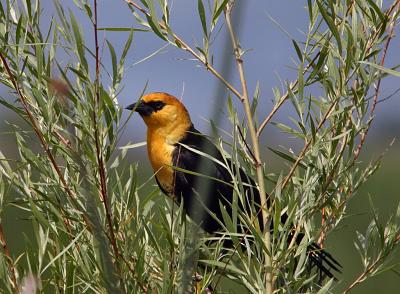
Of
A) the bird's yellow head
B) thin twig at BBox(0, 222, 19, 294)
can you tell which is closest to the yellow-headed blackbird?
the bird's yellow head

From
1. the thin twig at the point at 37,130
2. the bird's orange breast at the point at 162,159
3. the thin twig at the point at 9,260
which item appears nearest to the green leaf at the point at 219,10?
the thin twig at the point at 37,130

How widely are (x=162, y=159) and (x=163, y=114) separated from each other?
18cm

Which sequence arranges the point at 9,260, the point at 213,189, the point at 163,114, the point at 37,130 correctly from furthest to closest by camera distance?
the point at 163,114
the point at 213,189
the point at 9,260
the point at 37,130

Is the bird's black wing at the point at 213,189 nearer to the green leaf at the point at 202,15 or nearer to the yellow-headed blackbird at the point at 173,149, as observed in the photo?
the yellow-headed blackbird at the point at 173,149

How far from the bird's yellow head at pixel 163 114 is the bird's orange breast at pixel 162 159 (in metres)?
0.04

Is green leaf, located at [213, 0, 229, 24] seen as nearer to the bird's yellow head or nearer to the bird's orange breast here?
the bird's orange breast

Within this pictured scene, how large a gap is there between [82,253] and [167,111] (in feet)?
3.33

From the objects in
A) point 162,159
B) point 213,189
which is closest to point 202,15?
point 213,189

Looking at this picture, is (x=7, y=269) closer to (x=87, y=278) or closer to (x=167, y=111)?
(x=87, y=278)

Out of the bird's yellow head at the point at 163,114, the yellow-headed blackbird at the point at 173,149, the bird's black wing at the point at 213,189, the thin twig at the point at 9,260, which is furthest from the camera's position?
the bird's yellow head at the point at 163,114

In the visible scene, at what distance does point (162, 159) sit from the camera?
1.69 meters

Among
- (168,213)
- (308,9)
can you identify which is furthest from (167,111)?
(308,9)

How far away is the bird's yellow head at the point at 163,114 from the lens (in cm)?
182

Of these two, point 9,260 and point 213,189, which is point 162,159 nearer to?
point 213,189
